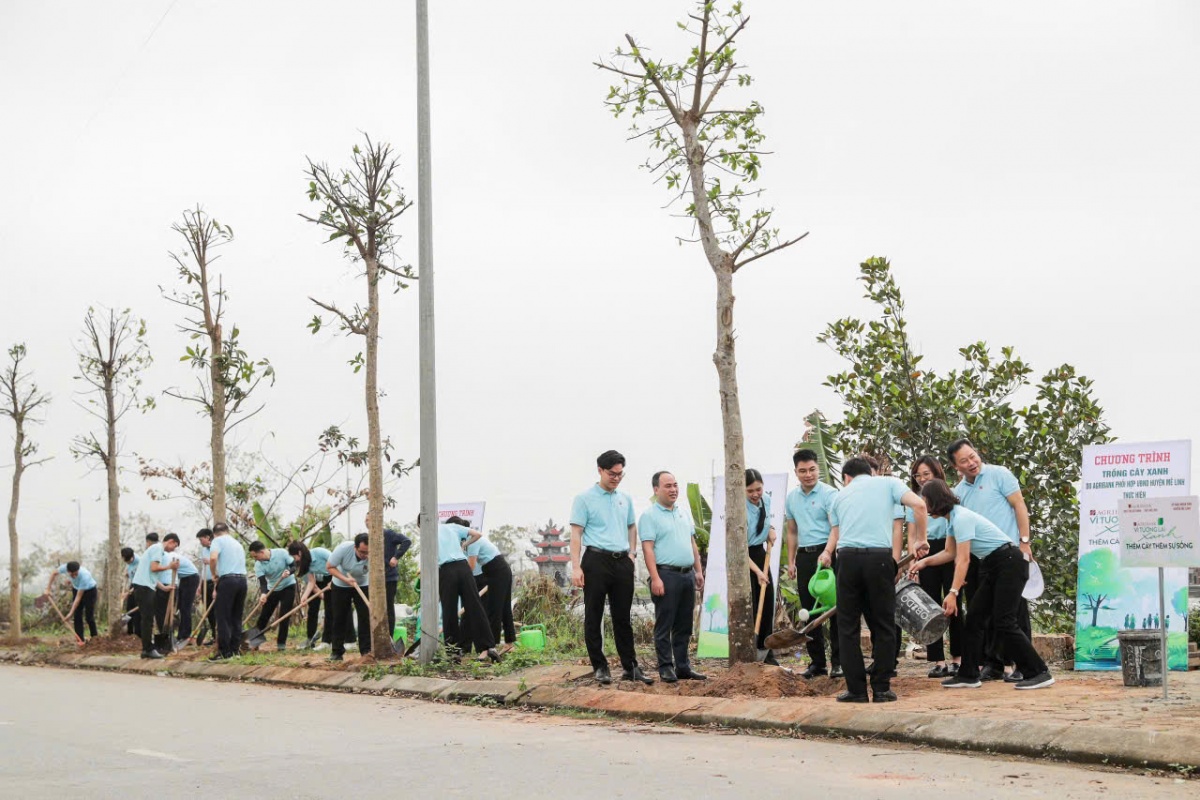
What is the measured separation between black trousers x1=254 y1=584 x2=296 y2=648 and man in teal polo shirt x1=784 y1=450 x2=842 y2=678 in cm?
1028

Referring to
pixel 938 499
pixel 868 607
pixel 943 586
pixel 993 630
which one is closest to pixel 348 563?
pixel 943 586

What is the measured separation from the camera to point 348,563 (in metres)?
17.5

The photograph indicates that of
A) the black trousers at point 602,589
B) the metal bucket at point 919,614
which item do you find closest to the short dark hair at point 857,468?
the metal bucket at point 919,614

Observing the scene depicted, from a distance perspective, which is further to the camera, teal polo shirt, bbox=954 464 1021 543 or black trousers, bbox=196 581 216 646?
black trousers, bbox=196 581 216 646

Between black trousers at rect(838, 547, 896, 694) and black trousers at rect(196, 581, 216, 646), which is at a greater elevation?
black trousers at rect(838, 547, 896, 694)

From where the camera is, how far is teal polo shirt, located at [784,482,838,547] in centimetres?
1183

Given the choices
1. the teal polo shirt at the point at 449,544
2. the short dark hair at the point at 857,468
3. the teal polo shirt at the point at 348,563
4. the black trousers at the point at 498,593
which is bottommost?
the black trousers at the point at 498,593

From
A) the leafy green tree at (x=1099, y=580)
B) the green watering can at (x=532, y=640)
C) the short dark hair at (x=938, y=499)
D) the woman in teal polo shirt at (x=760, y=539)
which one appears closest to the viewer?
the short dark hair at (x=938, y=499)

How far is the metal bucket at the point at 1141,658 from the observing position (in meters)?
9.77

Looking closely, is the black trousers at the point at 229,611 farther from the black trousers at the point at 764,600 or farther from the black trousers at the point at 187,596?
the black trousers at the point at 764,600

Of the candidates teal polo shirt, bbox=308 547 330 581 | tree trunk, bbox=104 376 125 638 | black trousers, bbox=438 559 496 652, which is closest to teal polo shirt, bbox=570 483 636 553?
black trousers, bbox=438 559 496 652

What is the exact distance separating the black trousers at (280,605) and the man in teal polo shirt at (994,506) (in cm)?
1190

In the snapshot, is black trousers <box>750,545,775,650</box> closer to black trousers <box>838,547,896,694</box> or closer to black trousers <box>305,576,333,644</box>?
black trousers <box>838,547,896,694</box>

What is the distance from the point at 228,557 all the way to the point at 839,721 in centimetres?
1067
